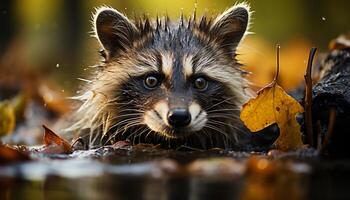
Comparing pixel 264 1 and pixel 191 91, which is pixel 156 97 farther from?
pixel 264 1

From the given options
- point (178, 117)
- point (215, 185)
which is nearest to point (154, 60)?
point (178, 117)

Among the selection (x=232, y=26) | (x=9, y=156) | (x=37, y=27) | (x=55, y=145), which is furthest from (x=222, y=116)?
(x=37, y=27)

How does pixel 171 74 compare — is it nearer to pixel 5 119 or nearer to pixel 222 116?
pixel 222 116

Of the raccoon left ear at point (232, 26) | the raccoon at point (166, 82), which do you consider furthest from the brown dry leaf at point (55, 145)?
the raccoon left ear at point (232, 26)

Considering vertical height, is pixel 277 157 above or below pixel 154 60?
below

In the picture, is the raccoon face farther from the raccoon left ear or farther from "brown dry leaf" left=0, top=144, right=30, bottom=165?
"brown dry leaf" left=0, top=144, right=30, bottom=165
